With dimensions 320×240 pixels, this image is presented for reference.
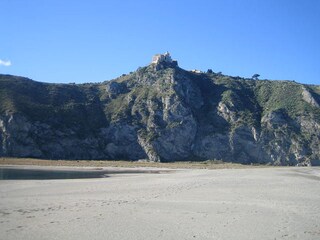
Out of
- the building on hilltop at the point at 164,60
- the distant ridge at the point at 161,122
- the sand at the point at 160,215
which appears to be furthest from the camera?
the building on hilltop at the point at 164,60

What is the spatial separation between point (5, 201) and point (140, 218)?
9560 millimetres

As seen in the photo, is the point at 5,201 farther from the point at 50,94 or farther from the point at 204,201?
the point at 50,94

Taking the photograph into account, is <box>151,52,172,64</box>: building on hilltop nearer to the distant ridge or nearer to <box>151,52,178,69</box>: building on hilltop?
<box>151,52,178,69</box>: building on hilltop

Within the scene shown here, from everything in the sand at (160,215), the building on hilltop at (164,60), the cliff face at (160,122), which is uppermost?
the building on hilltop at (164,60)

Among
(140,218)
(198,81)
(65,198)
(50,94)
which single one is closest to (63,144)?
(50,94)

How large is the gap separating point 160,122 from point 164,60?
35949 mm

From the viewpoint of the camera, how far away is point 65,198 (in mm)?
21656

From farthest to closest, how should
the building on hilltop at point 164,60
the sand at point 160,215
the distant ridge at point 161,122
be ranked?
the building on hilltop at point 164,60, the distant ridge at point 161,122, the sand at point 160,215

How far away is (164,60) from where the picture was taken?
422 ft

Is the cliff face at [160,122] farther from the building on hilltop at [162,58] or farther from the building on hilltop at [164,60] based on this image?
the building on hilltop at [162,58]

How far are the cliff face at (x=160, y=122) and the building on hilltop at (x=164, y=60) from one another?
30.5 feet

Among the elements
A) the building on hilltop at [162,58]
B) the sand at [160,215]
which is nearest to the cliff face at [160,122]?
the building on hilltop at [162,58]

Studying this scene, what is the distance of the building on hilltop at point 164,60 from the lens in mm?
125481

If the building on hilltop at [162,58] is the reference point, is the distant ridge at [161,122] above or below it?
below
